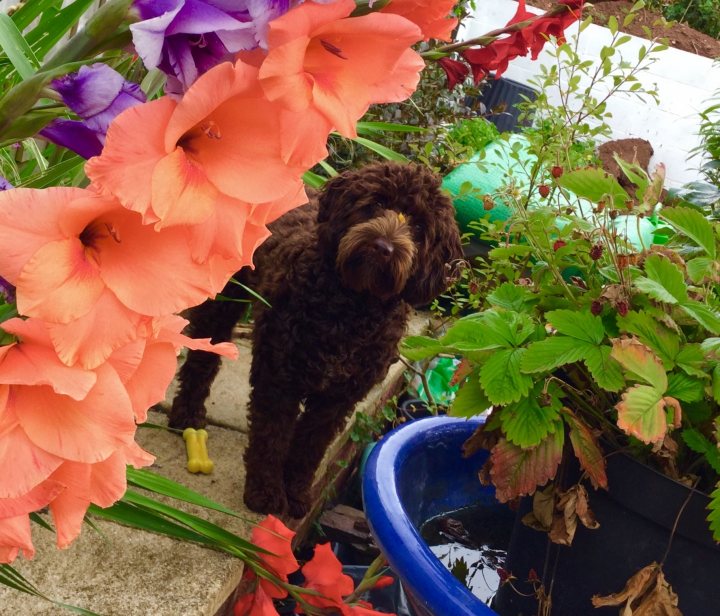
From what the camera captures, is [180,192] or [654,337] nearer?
[180,192]

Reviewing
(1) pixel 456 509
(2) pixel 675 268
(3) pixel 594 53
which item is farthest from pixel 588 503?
(3) pixel 594 53

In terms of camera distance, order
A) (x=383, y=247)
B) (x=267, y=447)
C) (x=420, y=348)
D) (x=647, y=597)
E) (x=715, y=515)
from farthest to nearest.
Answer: (x=267, y=447), (x=383, y=247), (x=420, y=348), (x=647, y=597), (x=715, y=515)

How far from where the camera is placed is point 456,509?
189 cm

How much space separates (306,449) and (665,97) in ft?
24.5

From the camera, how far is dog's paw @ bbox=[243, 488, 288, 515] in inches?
97.9

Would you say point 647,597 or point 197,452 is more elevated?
point 647,597

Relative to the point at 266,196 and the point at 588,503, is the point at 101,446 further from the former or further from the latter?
the point at 588,503

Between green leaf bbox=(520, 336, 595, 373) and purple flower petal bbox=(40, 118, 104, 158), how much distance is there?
98 cm

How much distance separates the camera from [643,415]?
115 cm

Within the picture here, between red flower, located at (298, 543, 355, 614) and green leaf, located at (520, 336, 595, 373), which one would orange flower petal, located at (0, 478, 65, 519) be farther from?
red flower, located at (298, 543, 355, 614)

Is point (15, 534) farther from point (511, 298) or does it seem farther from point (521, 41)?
point (511, 298)

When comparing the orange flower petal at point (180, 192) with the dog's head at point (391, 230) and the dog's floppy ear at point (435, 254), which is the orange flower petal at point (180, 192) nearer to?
the dog's head at point (391, 230)

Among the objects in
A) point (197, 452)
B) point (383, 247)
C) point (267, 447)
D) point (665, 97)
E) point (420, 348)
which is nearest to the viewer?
point (420, 348)

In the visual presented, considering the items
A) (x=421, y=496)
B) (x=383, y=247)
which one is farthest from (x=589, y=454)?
(x=383, y=247)
